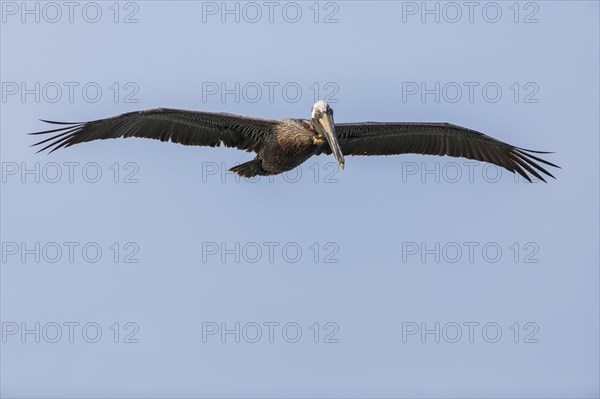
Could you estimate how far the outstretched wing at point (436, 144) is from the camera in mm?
14812

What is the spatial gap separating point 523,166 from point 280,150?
4.25 metres

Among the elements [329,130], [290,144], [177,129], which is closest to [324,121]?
[329,130]

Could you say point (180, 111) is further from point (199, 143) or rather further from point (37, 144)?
point (37, 144)

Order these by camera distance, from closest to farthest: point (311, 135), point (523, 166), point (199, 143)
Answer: point (311, 135) < point (199, 143) < point (523, 166)

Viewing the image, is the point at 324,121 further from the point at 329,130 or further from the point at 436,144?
the point at 436,144

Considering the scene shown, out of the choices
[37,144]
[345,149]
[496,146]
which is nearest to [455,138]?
[496,146]

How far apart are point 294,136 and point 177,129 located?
195cm

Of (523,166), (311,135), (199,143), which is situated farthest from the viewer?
(523,166)

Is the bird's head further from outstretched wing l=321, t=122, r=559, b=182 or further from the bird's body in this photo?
outstretched wing l=321, t=122, r=559, b=182

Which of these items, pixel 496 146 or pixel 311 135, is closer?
pixel 311 135

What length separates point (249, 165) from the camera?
14430mm

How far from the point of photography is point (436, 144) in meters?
15.4

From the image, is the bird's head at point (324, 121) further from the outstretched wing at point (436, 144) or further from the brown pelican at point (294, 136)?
the outstretched wing at point (436, 144)

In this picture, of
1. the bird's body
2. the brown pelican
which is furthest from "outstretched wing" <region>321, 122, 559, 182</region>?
the bird's body
